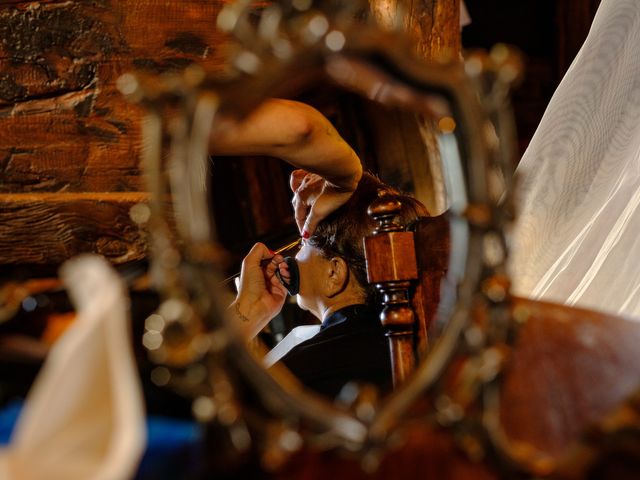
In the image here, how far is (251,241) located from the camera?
170 centimetres

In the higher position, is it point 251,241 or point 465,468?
point 251,241

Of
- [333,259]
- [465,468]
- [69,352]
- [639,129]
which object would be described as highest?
[639,129]

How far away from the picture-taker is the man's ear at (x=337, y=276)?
1.46 meters

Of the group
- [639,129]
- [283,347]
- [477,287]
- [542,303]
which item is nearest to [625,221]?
[639,129]

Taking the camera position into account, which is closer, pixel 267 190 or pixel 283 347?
pixel 283 347

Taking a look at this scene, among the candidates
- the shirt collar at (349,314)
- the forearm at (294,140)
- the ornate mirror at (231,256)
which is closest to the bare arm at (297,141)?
the forearm at (294,140)

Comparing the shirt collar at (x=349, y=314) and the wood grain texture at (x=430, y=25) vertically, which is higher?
the wood grain texture at (x=430, y=25)

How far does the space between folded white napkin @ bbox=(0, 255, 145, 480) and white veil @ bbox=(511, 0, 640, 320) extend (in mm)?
804

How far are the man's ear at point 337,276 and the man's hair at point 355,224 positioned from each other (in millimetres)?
14

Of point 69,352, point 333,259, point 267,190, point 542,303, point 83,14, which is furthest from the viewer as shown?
point 267,190

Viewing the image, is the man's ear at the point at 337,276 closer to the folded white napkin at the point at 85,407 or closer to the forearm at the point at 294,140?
the forearm at the point at 294,140

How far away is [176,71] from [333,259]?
1.48ft

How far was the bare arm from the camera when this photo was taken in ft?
2.78

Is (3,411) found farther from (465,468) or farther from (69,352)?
(465,468)
